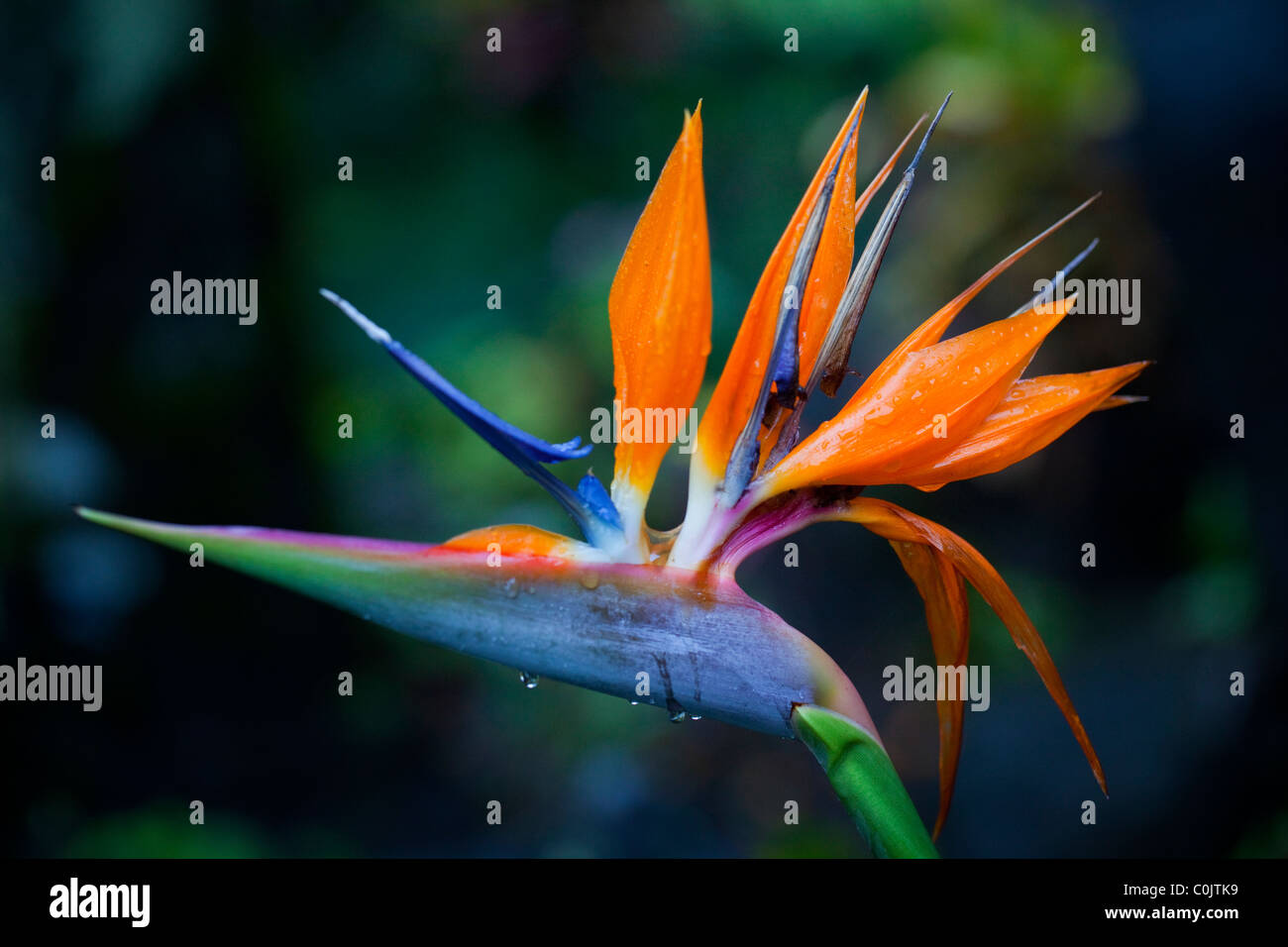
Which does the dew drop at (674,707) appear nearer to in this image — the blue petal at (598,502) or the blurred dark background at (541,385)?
the blue petal at (598,502)

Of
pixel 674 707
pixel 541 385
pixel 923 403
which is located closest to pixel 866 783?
pixel 674 707

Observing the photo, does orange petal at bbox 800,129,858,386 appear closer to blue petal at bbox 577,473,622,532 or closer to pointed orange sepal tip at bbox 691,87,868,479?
pointed orange sepal tip at bbox 691,87,868,479

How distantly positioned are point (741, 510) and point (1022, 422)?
189 mm

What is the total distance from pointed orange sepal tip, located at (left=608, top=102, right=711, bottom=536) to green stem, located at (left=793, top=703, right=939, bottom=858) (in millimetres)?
180

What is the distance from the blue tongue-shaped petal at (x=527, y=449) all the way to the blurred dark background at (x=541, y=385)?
106 cm

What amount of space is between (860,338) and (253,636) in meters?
1.27

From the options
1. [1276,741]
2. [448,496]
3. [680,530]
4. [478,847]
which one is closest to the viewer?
[680,530]

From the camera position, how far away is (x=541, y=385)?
1.85 metres

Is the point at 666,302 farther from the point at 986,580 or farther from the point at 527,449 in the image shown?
the point at 986,580

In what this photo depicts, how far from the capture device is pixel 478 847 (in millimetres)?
1729

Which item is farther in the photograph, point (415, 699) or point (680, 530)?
point (415, 699)
